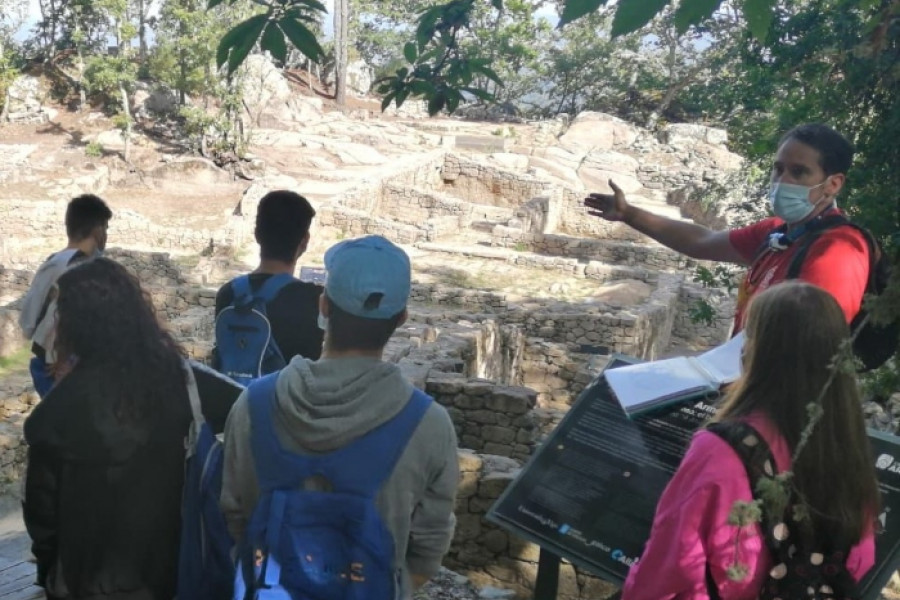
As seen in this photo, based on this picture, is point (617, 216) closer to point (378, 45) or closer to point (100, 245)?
point (100, 245)

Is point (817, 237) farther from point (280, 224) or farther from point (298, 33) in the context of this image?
point (280, 224)

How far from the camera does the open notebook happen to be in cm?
262

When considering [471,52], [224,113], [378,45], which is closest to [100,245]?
[471,52]

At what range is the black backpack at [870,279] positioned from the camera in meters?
2.66

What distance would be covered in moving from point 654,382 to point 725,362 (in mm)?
208

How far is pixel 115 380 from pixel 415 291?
11.9 m

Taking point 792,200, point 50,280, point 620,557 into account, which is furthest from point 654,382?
point 50,280

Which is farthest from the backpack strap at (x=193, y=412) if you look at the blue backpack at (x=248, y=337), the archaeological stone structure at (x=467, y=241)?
the archaeological stone structure at (x=467, y=241)

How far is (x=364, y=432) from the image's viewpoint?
6.82ft

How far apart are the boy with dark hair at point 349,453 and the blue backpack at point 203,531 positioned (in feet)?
0.54

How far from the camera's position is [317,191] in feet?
73.4

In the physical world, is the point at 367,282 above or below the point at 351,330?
above

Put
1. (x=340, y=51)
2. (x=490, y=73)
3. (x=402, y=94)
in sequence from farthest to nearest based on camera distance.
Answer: (x=340, y=51)
(x=402, y=94)
(x=490, y=73)

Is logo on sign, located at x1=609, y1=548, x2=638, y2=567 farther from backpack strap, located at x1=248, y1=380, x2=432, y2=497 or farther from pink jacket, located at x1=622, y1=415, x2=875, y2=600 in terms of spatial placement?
backpack strap, located at x1=248, y1=380, x2=432, y2=497
